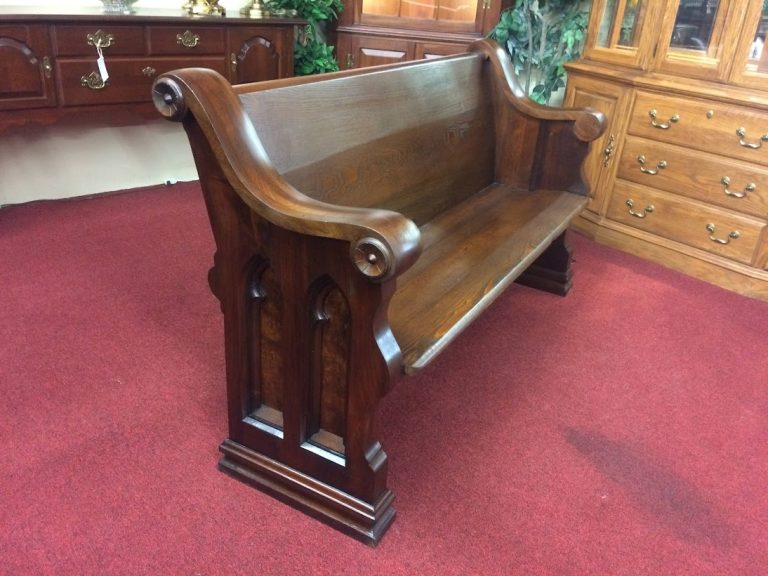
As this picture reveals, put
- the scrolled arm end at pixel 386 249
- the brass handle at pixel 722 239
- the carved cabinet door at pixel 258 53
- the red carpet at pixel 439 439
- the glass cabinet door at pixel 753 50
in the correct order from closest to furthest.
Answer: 1. the scrolled arm end at pixel 386 249
2. the red carpet at pixel 439 439
3. the glass cabinet door at pixel 753 50
4. the brass handle at pixel 722 239
5. the carved cabinet door at pixel 258 53

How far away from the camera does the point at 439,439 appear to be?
1722mm

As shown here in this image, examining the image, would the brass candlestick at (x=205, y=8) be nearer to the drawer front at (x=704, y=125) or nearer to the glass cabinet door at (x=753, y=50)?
the drawer front at (x=704, y=125)

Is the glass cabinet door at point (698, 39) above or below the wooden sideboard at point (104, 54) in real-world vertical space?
above

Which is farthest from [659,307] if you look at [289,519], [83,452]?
Answer: [83,452]

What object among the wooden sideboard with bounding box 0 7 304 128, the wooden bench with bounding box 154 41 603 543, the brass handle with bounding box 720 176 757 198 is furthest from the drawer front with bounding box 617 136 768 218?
the wooden sideboard with bounding box 0 7 304 128

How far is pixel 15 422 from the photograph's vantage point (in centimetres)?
168

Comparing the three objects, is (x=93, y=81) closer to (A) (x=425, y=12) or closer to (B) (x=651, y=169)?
(A) (x=425, y=12)

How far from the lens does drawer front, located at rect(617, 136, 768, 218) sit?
2580 mm

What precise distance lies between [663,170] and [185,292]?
6.74ft

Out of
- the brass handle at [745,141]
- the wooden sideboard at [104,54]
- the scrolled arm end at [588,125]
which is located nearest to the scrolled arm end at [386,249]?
the scrolled arm end at [588,125]

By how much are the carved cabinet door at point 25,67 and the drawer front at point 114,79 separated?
65mm

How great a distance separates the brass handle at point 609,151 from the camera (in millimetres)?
2939

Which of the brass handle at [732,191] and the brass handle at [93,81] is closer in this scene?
the brass handle at [732,191]

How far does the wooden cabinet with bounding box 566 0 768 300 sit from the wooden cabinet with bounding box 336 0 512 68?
676 mm
